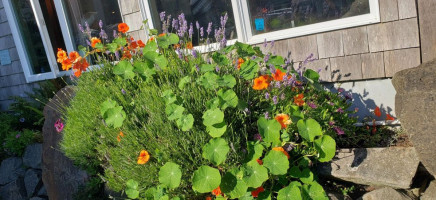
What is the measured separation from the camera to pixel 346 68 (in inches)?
125

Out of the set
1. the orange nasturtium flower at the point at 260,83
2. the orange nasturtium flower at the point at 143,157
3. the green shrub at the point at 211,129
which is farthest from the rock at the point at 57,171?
the orange nasturtium flower at the point at 260,83

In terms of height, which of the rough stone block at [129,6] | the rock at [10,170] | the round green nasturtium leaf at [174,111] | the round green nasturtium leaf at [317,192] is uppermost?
the rough stone block at [129,6]

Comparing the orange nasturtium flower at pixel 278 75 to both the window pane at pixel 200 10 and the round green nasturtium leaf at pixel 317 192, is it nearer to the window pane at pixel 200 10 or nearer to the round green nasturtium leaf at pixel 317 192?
the round green nasturtium leaf at pixel 317 192

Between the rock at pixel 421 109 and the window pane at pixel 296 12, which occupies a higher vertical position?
the window pane at pixel 296 12

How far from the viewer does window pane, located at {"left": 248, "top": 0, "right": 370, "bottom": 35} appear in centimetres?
303

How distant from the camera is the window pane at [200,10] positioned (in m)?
3.61

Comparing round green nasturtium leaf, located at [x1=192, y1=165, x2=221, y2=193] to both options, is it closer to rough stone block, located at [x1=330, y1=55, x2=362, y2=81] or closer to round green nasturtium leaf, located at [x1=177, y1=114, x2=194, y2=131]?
round green nasturtium leaf, located at [x1=177, y1=114, x2=194, y2=131]

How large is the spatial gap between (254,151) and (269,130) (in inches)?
5.8

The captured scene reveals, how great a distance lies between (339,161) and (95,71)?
204 cm

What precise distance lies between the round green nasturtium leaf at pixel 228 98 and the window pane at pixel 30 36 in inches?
165

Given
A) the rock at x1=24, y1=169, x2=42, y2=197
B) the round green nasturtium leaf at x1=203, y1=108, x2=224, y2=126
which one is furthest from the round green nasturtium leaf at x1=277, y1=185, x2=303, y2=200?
the rock at x1=24, y1=169, x2=42, y2=197

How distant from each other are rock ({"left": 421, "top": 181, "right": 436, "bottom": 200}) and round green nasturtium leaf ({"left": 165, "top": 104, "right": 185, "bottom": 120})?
5.37 ft

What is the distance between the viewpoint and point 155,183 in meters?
2.36

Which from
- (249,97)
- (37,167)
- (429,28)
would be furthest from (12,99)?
(429,28)
